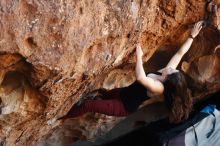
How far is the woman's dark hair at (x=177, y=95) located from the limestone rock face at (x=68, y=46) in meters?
0.21

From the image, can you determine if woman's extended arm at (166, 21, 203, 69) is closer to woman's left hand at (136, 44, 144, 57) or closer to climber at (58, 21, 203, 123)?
climber at (58, 21, 203, 123)

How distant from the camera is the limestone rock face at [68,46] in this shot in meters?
1.98

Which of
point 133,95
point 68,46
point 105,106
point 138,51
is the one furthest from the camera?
point 133,95

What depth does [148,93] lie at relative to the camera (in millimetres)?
2721

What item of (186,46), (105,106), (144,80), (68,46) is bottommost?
(105,106)

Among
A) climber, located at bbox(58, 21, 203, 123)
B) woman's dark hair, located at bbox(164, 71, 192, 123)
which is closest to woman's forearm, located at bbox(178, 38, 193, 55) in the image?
climber, located at bbox(58, 21, 203, 123)

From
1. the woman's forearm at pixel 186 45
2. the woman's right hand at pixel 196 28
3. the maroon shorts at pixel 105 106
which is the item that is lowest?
the maroon shorts at pixel 105 106

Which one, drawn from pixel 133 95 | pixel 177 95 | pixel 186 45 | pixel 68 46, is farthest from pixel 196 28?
pixel 68 46

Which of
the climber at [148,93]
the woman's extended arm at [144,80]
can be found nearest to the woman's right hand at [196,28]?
the climber at [148,93]

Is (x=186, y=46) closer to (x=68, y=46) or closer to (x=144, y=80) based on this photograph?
(x=144, y=80)

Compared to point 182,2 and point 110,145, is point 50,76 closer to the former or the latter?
point 182,2

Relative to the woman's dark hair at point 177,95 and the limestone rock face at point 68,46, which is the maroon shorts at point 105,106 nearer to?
the limestone rock face at point 68,46

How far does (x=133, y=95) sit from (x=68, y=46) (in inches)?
31.7

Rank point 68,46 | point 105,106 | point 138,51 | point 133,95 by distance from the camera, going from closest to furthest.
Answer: point 68,46 < point 138,51 < point 105,106 < point 133,95
